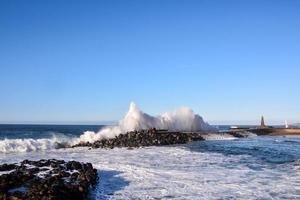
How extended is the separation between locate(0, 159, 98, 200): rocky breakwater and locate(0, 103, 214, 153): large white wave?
44.4ft

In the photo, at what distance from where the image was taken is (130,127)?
135ft

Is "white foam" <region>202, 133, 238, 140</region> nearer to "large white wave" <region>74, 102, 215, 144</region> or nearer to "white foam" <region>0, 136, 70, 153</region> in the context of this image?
"large white wave" <region>74, 102, 215, 144</region>

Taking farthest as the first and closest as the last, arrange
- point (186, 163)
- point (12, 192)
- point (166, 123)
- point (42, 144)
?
point (166, 123)
point (42, 144)
point (186, 163)
point (12, 192)

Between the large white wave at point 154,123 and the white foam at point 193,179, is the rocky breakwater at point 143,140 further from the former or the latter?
the white foam at point 193,179

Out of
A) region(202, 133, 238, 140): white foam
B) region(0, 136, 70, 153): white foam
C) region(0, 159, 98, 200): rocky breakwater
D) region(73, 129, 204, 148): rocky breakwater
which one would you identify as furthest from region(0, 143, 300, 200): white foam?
region(202, 133, 238, 140): white foam

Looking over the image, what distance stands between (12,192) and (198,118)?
39542 millimetres

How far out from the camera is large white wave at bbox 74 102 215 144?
37.9m

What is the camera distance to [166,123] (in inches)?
1825

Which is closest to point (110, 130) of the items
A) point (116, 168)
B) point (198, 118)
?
point (198, 118)

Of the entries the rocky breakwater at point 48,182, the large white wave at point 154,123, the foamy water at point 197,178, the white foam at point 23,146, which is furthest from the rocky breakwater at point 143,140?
the rocky breakwater at point 48,182

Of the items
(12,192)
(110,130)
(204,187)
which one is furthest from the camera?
(110,130)

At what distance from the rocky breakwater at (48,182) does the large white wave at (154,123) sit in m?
20.4

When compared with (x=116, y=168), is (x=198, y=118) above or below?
above

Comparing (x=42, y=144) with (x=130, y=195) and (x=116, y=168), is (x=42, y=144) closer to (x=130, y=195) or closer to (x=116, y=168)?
(x=116, y=168)
